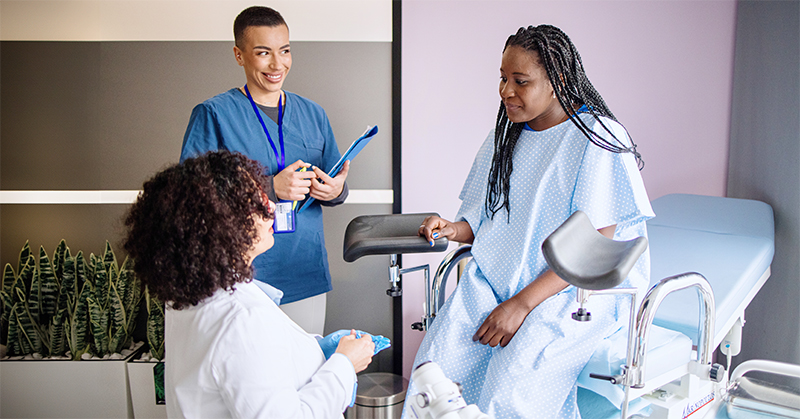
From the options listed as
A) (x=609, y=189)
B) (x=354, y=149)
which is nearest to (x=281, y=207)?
(x=354, y=149)

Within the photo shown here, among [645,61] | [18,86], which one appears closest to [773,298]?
[645,61]

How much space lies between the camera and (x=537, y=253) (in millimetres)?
1401

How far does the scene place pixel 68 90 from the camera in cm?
236

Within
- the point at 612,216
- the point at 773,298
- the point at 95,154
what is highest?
the point at 95,154

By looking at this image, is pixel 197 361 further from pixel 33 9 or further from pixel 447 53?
pixel 33 9

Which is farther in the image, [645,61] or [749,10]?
[645,61]

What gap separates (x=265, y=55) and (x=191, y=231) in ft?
3.68

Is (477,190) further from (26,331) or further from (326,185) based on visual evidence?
(26,331)

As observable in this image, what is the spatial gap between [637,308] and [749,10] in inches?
69.6

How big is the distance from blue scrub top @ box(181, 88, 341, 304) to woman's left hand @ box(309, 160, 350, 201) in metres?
0.12

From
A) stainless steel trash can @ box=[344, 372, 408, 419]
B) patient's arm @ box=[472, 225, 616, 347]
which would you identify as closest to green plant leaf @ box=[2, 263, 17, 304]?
stainless steel trash can @ box=[344, 372, 408, 419]

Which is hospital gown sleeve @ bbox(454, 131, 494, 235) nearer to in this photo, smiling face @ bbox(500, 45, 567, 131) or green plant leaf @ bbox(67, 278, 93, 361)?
smiling face @ bbox(500, 45, 567, 131)

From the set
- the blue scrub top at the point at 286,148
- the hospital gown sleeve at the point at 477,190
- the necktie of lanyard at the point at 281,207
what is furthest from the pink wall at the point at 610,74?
the hospital gown sleeve at the point at 477,190

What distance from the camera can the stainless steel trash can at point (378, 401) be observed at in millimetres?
2156
